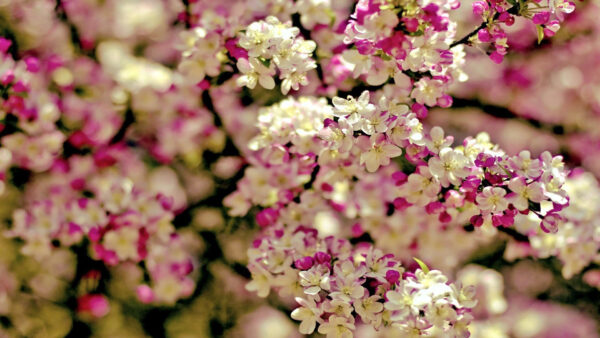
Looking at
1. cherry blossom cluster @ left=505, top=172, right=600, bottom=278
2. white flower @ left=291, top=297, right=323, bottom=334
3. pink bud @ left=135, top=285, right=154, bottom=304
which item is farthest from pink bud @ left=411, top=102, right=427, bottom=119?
pink bud @ left=135, top=285, right=154, bottom=304

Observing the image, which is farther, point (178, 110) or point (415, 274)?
point (178, 110)

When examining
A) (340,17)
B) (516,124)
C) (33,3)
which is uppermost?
(340,17)

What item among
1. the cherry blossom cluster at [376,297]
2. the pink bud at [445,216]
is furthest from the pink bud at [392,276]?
the pink bud at [445,216]

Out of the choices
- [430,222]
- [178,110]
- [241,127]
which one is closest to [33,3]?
[178,110]

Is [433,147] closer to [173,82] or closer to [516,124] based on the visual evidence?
[173,82]

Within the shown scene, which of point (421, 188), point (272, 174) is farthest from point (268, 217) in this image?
point (421, 188)

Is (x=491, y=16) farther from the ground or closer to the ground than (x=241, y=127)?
farther from the ground

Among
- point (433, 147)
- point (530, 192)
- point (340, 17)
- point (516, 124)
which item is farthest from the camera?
point (516, 124)

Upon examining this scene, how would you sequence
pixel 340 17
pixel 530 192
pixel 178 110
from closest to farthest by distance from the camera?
pixel 530 192
pixel 340 17
pixel 178 110
